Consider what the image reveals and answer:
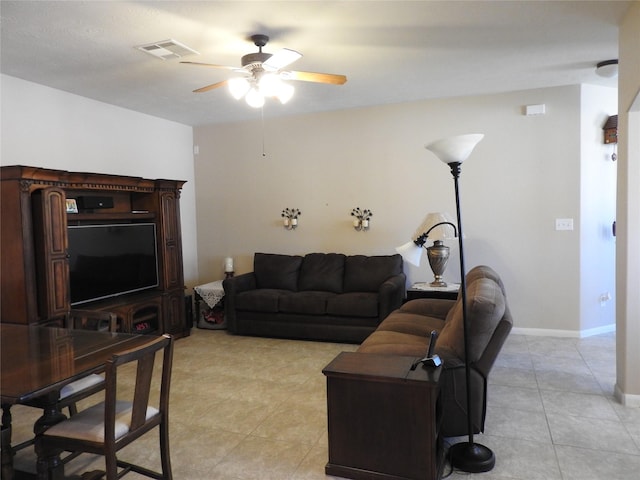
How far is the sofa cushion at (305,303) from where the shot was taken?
15.8ft

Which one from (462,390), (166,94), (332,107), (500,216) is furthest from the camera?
(332,107)

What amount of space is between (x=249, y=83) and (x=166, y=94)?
176 centimetres

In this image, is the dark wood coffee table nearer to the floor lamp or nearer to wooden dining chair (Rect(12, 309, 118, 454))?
the floor lamp

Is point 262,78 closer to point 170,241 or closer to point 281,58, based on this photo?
point 281,58

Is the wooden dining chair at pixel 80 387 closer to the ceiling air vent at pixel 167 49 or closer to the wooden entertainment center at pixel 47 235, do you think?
the wooden entertainment center at pixel 47 235

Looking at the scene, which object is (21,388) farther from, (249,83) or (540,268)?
(540,268)

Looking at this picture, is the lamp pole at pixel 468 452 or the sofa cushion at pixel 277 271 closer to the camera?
the lamp pole at pixel 468 452

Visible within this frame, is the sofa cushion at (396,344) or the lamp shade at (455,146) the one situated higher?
the lamp shade at (455,146)

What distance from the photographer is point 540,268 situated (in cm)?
488

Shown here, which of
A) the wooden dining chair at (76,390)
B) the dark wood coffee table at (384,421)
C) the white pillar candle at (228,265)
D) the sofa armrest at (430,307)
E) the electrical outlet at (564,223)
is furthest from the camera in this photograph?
the white pillar candle at (228,265)

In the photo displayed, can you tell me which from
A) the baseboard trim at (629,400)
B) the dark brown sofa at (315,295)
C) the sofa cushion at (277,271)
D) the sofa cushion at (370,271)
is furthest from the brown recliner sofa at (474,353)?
the sofa cushion at (277,271)

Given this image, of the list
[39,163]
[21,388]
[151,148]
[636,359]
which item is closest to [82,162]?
[39,163]

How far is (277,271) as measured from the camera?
550 centimetres

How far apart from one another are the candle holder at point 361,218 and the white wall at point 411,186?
0.06m
